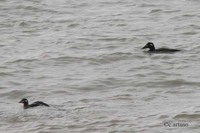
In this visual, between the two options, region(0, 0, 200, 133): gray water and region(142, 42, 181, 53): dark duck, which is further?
region(142, 42, 181, 53): dark duck

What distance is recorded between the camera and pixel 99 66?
67.3 feet

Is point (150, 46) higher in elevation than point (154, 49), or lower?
higher

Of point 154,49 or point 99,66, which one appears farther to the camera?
point 154,49

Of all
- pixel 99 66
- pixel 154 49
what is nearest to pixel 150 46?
pixel 154 49

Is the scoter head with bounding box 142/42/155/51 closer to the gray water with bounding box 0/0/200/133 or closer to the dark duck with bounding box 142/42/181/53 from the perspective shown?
the dark duck with bounding box 142/42/181/53

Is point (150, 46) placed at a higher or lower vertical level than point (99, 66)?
higher

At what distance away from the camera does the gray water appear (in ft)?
51.1

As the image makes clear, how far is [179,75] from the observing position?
752 inches

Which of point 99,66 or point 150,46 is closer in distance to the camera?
point 99,66

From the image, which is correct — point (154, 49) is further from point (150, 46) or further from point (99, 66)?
point (99, 66)

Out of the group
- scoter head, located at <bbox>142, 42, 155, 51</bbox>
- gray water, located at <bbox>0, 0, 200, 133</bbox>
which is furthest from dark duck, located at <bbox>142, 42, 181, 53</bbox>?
gray water, located at <bbox>0, 0, 200, 133</bbox>

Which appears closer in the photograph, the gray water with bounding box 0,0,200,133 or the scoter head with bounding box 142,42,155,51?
the gray water with bounding box 0,0,200,133

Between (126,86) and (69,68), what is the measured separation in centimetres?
248

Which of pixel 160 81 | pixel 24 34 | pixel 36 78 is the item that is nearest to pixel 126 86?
pixel 160 81
